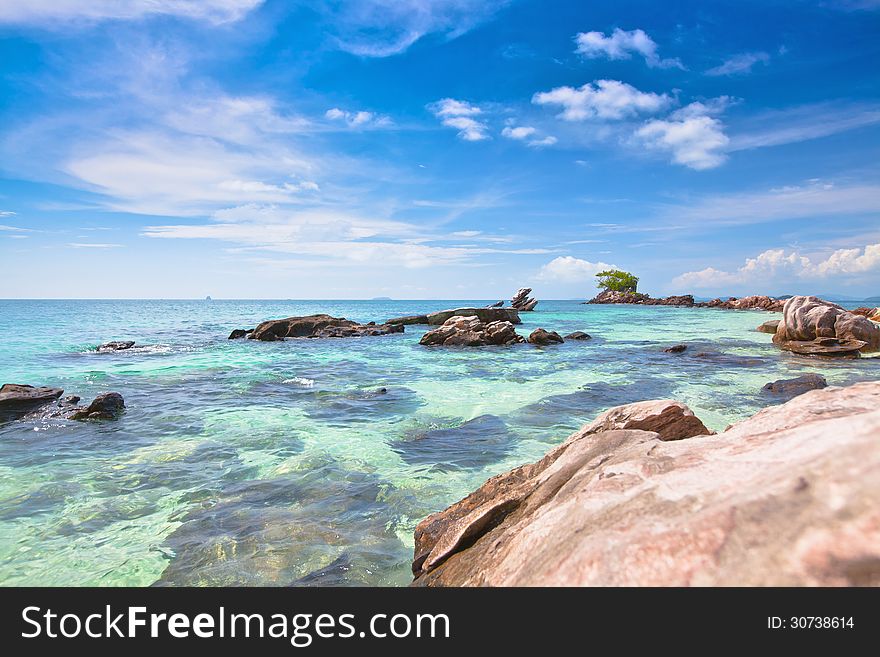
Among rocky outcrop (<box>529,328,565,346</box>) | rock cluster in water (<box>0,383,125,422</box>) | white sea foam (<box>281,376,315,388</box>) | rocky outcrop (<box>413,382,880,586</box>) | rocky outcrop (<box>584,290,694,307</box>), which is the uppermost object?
rocky outcrop (<box>584,290,694,307</box>)

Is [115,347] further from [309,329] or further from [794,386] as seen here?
[794,386]

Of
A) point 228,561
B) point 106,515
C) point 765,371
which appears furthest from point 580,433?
point 765,371

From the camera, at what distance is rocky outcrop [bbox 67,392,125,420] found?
1188cm

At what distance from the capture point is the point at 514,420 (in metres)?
12.2

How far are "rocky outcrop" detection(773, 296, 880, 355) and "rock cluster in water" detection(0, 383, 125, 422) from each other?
30.5m

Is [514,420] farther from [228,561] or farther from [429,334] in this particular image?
[429,334]

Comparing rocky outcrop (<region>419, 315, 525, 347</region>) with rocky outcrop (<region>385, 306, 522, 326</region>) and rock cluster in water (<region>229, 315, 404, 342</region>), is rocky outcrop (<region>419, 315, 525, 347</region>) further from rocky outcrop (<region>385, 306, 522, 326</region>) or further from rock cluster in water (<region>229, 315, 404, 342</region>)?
rocky outcrop (<region>385, 306, 522, 326</region>)

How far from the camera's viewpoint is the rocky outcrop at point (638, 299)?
114 m

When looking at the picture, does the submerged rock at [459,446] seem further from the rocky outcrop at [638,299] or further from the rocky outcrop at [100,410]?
the rocky outcrop at [638,299]

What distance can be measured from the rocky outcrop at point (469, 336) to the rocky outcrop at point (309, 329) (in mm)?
10094

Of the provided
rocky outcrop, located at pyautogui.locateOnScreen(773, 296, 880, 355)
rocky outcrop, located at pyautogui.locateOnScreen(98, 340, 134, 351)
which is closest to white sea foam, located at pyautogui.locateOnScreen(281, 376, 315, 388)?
rocky outcrop, located at pyautogui.locateOnScreen(98, 340, 134, 351)

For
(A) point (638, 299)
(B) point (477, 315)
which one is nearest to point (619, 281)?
(A) point (638, 299)

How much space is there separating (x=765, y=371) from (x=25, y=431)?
25.5 meters
